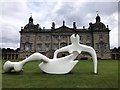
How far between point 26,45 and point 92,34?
22.7 metres

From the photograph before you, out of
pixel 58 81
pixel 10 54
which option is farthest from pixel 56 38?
pixel 58 81

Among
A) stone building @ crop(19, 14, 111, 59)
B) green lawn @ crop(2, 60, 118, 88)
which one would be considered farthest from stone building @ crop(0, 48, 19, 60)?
green lawn @ crop(2, 60, 118, 88)

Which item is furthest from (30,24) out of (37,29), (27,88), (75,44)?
(27,88)

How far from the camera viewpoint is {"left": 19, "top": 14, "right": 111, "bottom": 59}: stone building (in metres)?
64.6

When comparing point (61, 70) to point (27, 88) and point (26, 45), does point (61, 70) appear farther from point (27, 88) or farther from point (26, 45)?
point (26, 45)

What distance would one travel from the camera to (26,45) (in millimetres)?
64688

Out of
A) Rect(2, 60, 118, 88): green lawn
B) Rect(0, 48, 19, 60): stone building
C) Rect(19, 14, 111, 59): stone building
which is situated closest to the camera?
Rect(2, 60, 118, 88): green lawn

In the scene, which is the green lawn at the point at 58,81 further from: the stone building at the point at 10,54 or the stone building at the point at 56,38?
the stone building at the point at 10,54

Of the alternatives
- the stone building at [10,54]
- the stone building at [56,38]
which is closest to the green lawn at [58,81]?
the stone building at [56,38]

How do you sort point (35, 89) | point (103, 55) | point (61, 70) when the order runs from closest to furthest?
point (35, 89)
point (61, 70)
point (103, 55)

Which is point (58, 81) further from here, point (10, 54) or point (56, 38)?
point (10, 54)

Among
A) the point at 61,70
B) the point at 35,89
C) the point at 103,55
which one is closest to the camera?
the point at 35,89

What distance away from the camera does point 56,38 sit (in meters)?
65.4

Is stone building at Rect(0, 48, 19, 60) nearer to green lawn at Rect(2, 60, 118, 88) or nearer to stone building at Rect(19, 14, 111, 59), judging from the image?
stone building at Rect(19, 14, 111, 59)
